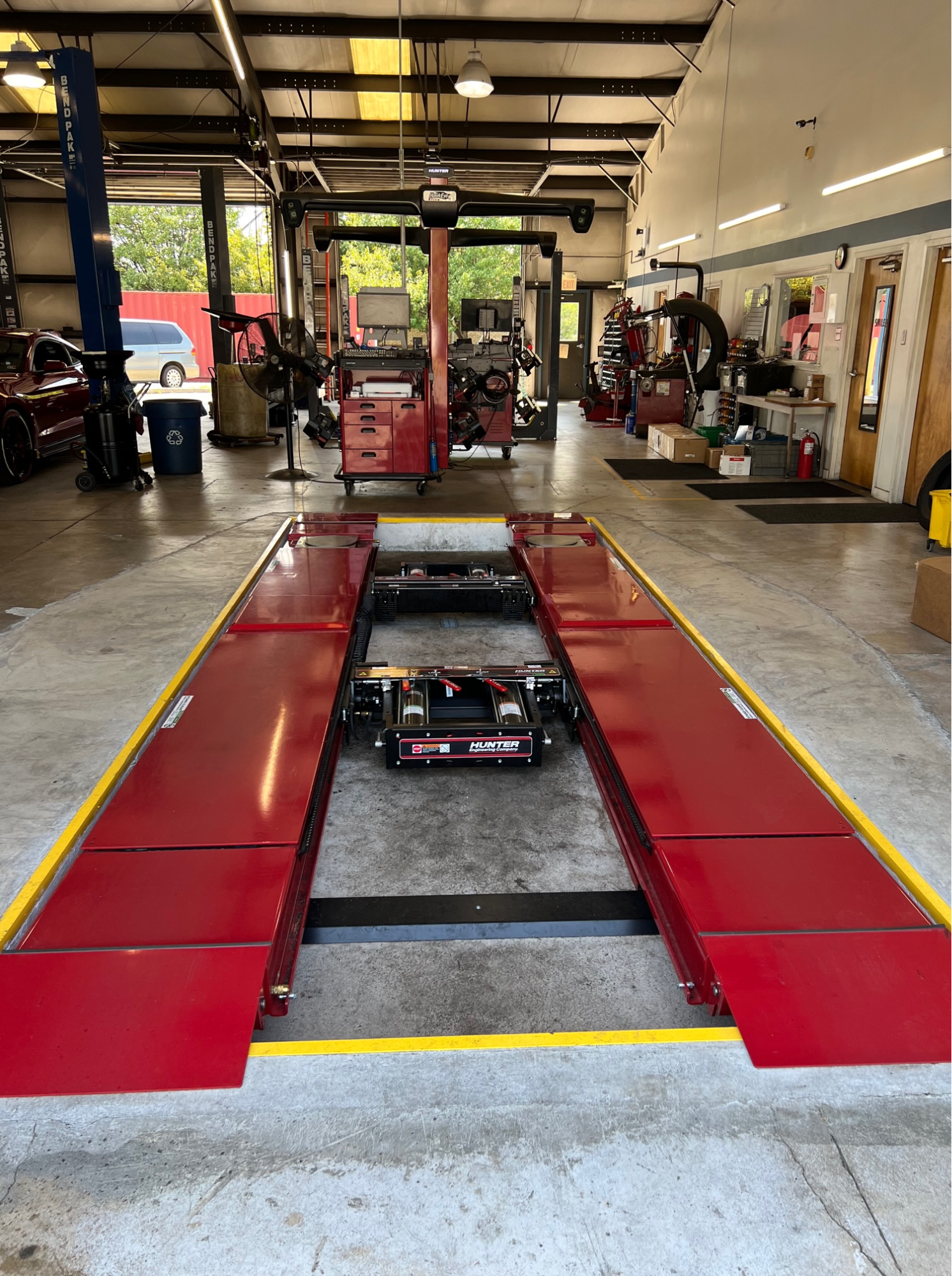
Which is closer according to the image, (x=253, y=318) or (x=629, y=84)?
(x=253, y=318)

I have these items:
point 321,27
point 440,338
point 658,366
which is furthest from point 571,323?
point 440,338

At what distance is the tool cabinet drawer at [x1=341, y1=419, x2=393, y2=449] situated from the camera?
28.2 ft

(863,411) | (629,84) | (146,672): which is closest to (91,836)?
(146,672)

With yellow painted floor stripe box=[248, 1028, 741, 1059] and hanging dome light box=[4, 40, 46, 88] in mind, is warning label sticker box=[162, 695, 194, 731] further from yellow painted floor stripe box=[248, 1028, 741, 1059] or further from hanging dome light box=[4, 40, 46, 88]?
hanging dome light box=[4, 40, 46, 88]

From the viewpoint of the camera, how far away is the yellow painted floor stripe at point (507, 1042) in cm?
213

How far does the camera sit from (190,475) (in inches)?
401

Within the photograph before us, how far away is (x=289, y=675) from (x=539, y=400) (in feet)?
55.1

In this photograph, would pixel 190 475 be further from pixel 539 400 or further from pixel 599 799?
pixel 539 400

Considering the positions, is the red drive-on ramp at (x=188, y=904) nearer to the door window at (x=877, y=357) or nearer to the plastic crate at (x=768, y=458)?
the door window at (x=877, y=357)

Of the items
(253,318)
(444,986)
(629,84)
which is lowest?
(444,986)

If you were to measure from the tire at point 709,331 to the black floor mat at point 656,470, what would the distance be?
1.93 metres

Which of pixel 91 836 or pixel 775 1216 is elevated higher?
pixel 91 836

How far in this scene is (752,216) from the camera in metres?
12.1

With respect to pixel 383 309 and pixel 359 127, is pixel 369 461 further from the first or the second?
pixel 359 127
